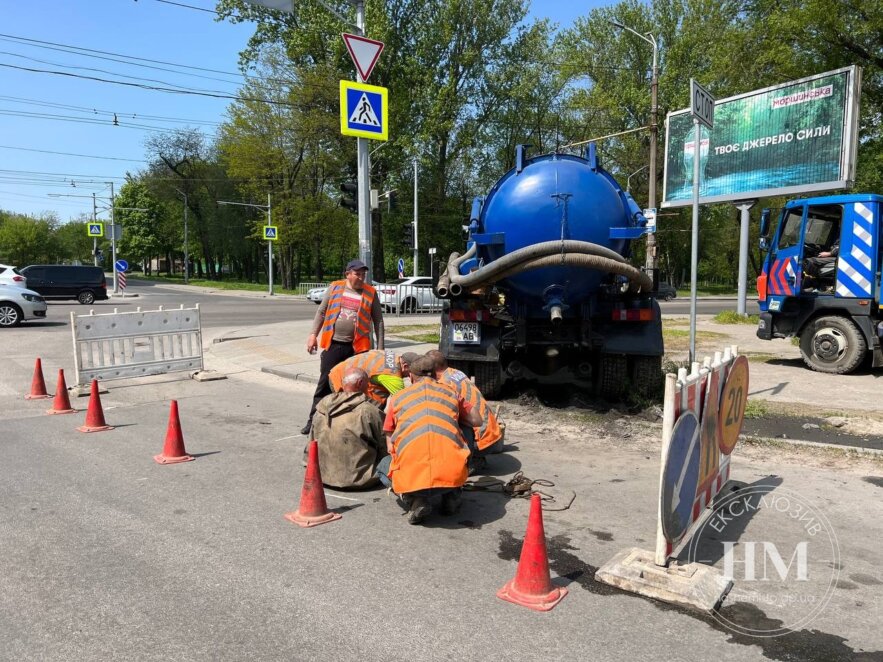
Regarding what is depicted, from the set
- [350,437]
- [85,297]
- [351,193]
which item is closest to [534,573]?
[350,437]

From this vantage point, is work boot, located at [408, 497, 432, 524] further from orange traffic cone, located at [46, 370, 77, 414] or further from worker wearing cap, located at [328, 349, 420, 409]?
orange traffic cone, located at [46, 370, 77, 414]

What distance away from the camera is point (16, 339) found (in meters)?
15.4

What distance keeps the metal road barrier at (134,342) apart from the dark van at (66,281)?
20.0 metres

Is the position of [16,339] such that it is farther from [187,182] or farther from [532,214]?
[187,182]

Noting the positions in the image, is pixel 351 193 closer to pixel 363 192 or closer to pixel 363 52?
pixel 363 192

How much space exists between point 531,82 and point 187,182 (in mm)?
39802

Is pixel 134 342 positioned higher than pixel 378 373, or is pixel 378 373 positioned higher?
pixel 378 373

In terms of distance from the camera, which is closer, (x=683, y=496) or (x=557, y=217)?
(x=683, y=496)

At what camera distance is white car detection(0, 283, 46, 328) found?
1783cm

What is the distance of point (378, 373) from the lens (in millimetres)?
5707

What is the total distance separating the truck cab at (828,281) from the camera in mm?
9930

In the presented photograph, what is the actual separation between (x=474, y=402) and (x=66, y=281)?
29.0m

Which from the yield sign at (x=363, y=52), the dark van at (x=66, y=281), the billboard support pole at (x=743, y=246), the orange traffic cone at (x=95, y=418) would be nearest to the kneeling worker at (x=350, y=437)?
the orange traffic cone at (x=95, y=418)

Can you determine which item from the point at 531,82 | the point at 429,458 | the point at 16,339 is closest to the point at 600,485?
the point at 429,458
